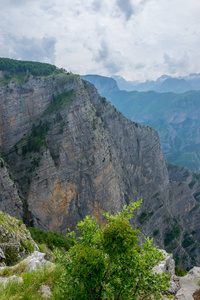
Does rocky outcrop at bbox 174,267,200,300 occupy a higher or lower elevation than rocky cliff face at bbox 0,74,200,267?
lower

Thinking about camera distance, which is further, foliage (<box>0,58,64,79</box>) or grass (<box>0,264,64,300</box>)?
foliage (<box>0,58,64,79</box>)

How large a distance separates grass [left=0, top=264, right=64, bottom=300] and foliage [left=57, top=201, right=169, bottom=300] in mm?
725

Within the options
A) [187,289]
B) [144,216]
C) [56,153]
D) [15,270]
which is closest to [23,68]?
[56,153]

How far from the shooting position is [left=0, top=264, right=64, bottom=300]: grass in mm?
6297

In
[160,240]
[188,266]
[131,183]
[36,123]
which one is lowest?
[188,266]

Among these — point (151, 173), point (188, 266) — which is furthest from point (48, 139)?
point (188, 266)

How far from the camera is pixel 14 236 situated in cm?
A: 1734

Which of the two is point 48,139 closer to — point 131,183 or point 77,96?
point 77,96

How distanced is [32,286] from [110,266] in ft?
10.9

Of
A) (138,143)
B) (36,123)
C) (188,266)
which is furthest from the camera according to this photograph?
(138,143)

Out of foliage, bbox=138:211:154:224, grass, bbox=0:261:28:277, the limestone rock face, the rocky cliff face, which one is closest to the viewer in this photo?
grass, bbox=0:261:28:277

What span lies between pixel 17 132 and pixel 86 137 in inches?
751

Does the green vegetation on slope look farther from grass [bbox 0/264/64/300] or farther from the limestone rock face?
the limestone rock face

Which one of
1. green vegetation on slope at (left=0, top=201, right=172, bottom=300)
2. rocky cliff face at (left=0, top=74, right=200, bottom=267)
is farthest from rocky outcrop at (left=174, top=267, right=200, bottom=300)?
rocky cliff face at (left=0, top=74, right=200, bottom=267)
